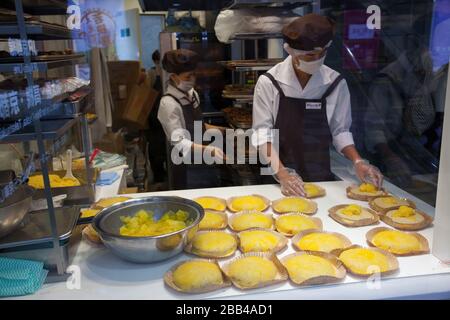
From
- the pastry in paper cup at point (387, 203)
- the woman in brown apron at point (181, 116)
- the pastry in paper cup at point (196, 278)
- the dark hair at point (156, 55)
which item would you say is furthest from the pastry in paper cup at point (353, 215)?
the dark hair at point (156, 55)

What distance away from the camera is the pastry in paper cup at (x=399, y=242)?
1.01 meters

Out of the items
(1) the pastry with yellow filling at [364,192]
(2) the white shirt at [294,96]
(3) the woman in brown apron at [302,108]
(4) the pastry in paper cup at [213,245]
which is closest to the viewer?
(4) the pastry in paper cup at [213,245]

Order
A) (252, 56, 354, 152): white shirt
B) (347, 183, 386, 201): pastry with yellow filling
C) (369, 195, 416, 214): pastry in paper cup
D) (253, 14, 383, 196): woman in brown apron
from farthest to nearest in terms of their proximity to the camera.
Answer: (252, 56, 354, 152): white shirt
(253, 14, 383, 196): woman in brown apron
(347, 183, 386, 201): pastry with yellow filling
(369, 195, 416, 214): pastry in paper cup

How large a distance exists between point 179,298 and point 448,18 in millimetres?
1784

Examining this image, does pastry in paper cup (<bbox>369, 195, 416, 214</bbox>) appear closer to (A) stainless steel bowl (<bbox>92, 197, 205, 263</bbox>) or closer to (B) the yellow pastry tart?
(B) the yellow pastry tart

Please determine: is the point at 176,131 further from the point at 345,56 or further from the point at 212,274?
the point at 212,274

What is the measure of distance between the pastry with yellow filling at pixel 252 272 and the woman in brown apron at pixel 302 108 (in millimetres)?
630

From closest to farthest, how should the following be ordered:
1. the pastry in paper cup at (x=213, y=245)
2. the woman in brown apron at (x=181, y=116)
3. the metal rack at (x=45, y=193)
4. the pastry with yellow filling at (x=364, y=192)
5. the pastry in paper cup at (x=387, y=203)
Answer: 1. the metal rack at (x=45, y=193)
2. the pastry in paper cup at (x=213, y=245)
3. the pastry in paper cup at (x=387, y=203)
4. the pastry with yellow filling at (x=364, y=192)
5. the woman in brown apron at (x=181, y=116)

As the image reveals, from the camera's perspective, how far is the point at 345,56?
1.93 meters

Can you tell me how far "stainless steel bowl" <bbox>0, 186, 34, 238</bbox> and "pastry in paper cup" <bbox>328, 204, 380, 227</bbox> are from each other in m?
0.94

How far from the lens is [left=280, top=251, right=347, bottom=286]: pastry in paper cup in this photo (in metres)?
0.88

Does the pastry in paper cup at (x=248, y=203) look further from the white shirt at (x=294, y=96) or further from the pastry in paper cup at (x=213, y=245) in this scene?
the white shirt at (x=294, y=96)

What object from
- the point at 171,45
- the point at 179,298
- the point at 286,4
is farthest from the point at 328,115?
the point at 179,298

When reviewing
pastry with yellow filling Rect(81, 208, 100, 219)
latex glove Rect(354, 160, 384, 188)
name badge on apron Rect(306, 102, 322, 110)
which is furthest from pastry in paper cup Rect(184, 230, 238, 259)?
name badge on apron Rect(306, 102, 322, 110)
